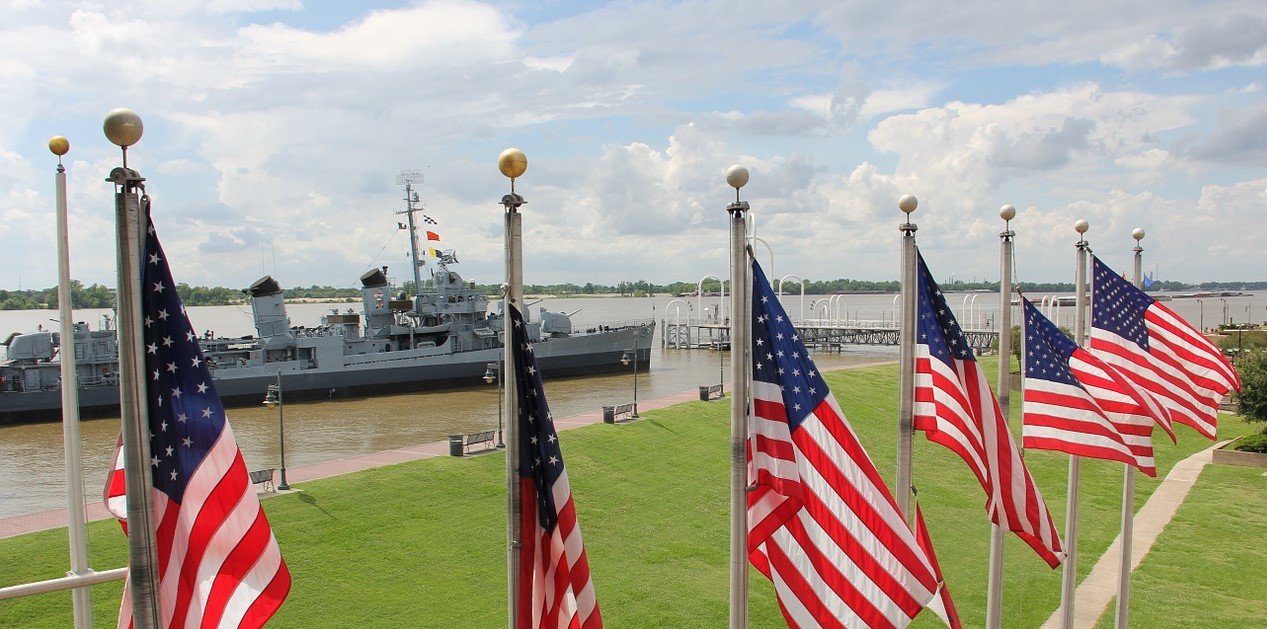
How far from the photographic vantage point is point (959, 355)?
899 cm

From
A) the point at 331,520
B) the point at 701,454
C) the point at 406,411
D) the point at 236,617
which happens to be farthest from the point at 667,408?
the point at 236,617

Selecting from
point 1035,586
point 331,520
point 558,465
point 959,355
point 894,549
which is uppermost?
point 959,355

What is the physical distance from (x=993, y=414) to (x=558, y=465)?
475 centimetres

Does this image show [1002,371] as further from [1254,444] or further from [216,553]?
[1254,444]

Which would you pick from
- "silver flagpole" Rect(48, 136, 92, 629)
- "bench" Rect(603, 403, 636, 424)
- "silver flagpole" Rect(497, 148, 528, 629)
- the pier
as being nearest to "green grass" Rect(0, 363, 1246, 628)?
"bench" Rect(603, 403, 636, 424)

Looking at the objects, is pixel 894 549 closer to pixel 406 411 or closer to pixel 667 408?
pixel 667 408

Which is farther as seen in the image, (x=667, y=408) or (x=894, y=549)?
(x=667, y=408)

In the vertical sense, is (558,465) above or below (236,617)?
above

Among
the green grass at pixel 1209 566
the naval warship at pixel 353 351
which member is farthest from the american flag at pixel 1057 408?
the naval warship at pixel 353 351

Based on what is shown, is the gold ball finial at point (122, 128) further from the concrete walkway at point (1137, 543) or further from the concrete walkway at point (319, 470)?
the concrete walkway at point (319, 470)

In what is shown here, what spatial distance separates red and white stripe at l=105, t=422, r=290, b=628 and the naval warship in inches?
1317

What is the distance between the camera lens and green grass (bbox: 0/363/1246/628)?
14.9 m

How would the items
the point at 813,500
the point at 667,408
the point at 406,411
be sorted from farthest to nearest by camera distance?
the point at 406,411 → the point at 667,408 → the point at 813,500

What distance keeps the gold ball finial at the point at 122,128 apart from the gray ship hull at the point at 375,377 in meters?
40.7
